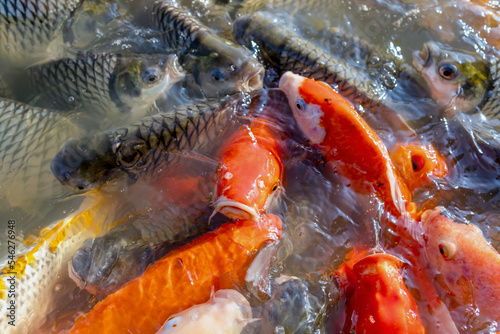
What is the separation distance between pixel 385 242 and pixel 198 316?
4.09 feet

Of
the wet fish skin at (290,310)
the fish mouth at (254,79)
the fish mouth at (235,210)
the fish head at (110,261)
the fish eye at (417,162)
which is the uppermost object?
the fish mouth at (254,79)

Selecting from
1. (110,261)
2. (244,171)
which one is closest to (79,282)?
(110,261)

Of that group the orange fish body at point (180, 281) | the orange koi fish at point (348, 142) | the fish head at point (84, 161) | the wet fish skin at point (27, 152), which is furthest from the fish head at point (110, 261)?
the orange koi fish at point (348, 142)

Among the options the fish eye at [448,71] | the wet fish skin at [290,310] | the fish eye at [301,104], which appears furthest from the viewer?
the fish eye at [448,71]

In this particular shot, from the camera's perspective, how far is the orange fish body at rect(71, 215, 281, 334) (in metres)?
1.85

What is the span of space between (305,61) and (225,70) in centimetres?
64

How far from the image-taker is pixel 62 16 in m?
3.19

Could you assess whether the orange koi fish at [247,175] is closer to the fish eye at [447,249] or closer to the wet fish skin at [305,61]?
the wet fish skin at [305,61]

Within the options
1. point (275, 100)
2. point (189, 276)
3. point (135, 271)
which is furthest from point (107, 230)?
point (275, 100)

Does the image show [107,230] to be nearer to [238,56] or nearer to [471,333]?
[238,56]

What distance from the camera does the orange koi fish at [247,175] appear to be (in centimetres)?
209

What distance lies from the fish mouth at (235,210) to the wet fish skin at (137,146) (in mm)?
596

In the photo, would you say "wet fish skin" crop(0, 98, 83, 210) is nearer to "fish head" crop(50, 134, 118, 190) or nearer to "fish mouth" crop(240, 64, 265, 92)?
"fish head" crop(50, 134, 118, 190)

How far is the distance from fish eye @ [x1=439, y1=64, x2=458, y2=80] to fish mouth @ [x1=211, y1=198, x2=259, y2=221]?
2.15 m
